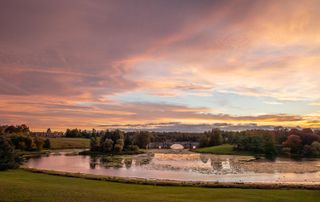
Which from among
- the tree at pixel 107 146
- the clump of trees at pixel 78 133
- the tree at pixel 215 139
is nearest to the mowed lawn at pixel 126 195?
the tree at pixel 107 146

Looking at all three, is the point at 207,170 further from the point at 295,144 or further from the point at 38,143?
the point at 38,143

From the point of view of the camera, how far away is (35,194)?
2250 cm

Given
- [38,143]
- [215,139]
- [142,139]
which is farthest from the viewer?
[215,139]

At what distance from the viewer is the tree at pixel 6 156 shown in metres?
45.6

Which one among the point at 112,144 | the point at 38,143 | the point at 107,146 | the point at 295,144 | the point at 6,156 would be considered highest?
the point at 38,143

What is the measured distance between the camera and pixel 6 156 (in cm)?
4634

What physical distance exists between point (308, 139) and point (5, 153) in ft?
289

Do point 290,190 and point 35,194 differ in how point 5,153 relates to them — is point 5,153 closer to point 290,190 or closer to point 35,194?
point 35,194

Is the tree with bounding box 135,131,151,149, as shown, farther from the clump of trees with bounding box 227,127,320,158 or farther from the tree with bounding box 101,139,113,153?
the clump of trees with bounding box 227,127,320,158

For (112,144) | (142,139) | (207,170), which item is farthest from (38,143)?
(207,170)

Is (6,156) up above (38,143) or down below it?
below

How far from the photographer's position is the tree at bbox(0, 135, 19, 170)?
4556cm

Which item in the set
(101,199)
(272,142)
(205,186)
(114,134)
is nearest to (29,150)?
(114,134)

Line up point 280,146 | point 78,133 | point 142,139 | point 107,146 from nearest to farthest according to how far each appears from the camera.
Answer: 1. point 107,146
2. point 280,146
3. point 142,139
4. point 78,133
